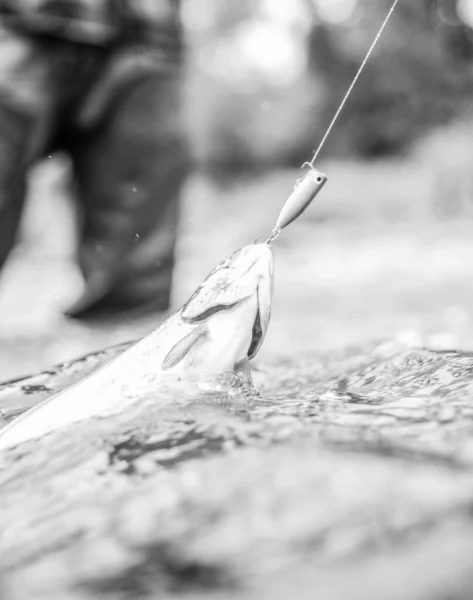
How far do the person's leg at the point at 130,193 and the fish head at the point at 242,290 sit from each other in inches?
100

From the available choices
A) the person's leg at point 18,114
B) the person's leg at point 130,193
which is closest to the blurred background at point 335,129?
the person's leg at point 130,193

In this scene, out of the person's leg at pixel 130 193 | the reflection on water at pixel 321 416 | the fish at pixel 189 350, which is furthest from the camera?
the person's leg at pixel 130 193

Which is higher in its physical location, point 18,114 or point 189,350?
point 18,114

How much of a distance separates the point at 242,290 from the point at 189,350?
102mm

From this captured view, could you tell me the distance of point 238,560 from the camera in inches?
21.6

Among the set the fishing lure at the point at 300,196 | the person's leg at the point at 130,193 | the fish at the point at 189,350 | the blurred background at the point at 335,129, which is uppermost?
the blurred background at the point at 335,129

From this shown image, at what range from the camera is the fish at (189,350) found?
2.88 feet

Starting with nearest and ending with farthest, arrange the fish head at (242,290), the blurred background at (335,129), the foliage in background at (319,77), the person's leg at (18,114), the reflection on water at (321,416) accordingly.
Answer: the reflection on water at (321,416) → the fish head at (242,290) → the person's leg at (18,114) → the blurred background at (335,129) → the foliage in background at (319,77)

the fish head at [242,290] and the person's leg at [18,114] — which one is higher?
the person's leg at [18,114]

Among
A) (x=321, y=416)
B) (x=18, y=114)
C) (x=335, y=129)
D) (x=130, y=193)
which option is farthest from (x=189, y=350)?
(x=335, y=129)

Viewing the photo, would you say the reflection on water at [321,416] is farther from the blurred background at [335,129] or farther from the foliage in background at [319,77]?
the foliage in background at [319,77]

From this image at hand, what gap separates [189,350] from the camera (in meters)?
0.95

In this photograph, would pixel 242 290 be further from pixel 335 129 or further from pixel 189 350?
pixel 335 129

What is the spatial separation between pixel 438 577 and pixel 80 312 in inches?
125
